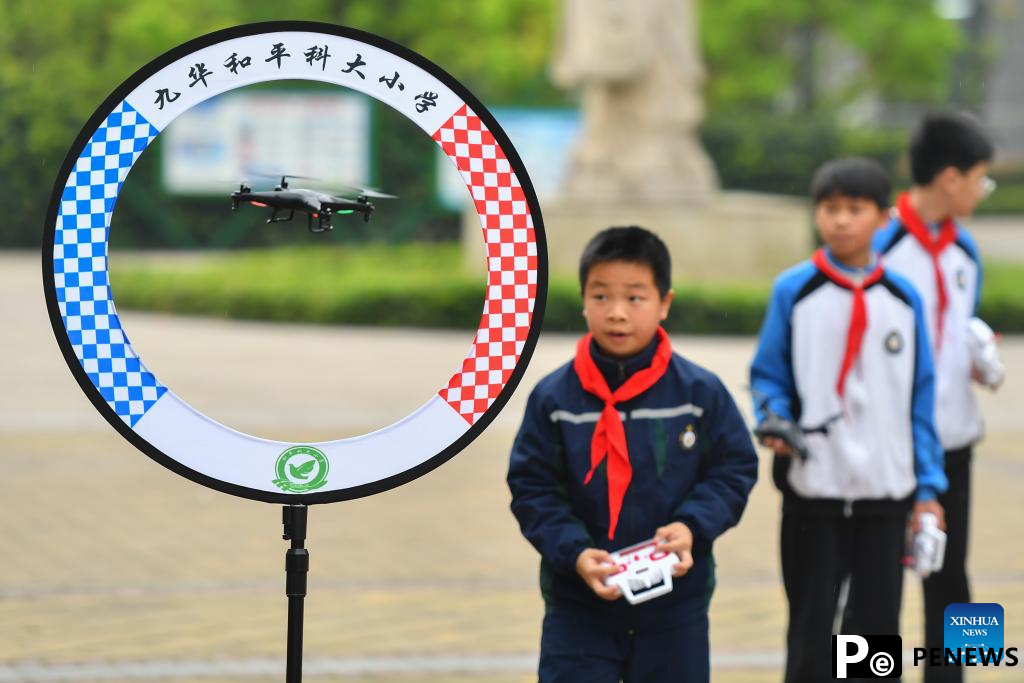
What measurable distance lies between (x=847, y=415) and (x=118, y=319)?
230cm

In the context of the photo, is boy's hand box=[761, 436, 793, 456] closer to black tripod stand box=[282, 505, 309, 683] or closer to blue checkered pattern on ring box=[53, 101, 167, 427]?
black tripod stand box=[282, 505, 309, 683]

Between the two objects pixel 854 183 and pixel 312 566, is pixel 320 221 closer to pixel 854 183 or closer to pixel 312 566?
pixel 854 183

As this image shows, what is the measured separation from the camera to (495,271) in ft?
9.80

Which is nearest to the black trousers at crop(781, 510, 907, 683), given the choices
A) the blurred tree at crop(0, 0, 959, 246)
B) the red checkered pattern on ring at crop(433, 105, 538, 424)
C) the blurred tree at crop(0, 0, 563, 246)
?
the red checkered pattern on ring at crop(433, 105, 538, 424)

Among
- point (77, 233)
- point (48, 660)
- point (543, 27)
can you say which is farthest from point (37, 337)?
point (543, 27)

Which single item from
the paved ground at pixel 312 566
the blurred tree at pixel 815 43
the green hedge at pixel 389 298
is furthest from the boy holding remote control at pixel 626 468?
the blurred tree at pixel 815 43

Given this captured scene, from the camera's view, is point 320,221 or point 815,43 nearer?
point 320,221

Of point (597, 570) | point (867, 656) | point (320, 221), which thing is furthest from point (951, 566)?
point (320, 221)

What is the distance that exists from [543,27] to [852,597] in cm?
2710

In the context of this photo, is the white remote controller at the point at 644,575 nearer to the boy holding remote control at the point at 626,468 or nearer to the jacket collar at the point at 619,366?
the boy holding remote control at the point at 626,468

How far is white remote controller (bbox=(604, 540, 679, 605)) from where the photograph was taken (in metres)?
3.35

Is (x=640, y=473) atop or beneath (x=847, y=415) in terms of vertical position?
beneath

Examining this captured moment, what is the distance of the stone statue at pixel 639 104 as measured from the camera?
17.7 metres

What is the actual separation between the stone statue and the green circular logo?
1502 cm
